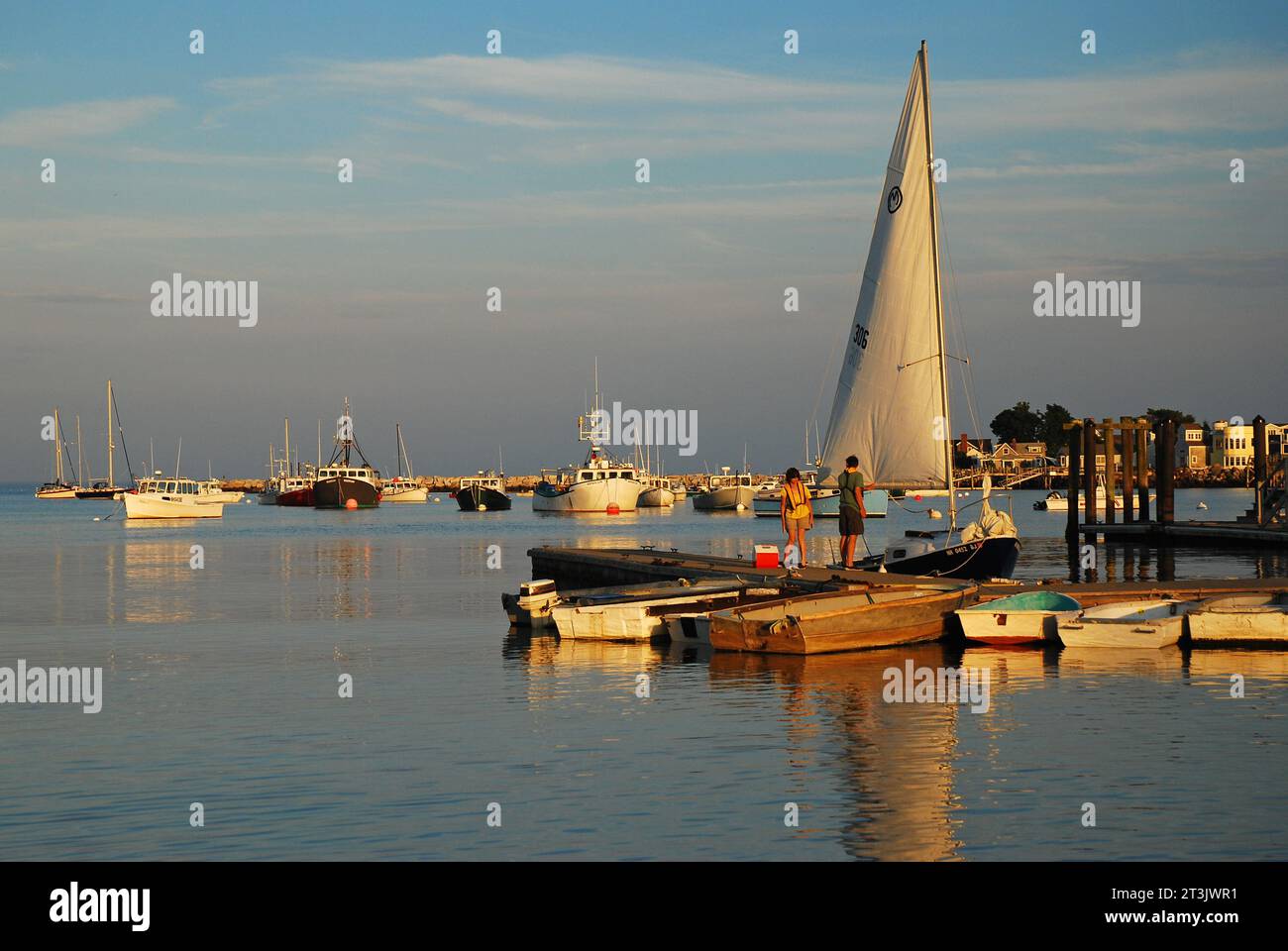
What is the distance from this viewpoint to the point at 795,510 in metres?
30.6

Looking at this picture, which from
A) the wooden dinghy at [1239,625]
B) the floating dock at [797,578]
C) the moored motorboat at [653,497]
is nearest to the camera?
the wooden dinghy at [1239,625]

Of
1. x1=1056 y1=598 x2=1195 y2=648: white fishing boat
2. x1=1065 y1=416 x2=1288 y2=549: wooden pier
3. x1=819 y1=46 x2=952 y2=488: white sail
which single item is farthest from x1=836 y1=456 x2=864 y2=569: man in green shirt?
x1=1065 y1=416 x2=1288 y2=549: wooden pier

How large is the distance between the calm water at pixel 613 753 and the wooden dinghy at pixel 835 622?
1.02 feet

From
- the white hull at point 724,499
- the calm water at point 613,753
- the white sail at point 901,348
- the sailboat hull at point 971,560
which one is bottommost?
the white hull at point 724,499

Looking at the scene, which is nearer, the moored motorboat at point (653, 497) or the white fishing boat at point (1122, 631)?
the white fishing boat at point (1122, 631)

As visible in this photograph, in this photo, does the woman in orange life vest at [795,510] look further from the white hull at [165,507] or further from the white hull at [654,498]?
the white hull at [654,498]

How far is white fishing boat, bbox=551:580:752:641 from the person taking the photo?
29.1 m

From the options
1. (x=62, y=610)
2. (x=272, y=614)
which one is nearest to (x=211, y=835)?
(x=272, y=614)

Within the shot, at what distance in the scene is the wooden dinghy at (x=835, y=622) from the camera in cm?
2608

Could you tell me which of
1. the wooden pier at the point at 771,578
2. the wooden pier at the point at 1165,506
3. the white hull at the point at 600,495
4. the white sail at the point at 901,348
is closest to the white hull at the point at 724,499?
the white hull at the point at 600,495

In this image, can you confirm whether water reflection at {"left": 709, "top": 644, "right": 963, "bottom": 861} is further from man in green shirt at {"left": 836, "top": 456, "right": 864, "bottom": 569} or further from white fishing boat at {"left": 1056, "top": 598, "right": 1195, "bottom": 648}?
man in green shirt at {"left": 836, "top": 456, "right": 864, "bottom": 569}

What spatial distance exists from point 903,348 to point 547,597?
35.0ft

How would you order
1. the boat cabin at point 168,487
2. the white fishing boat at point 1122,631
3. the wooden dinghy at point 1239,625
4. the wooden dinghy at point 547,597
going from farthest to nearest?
the boat cabin at point 168,487
the wooden dinghy at point 547,597
the white fishing boat at point 1122,631
the wooden dinghy at point 1239,625
